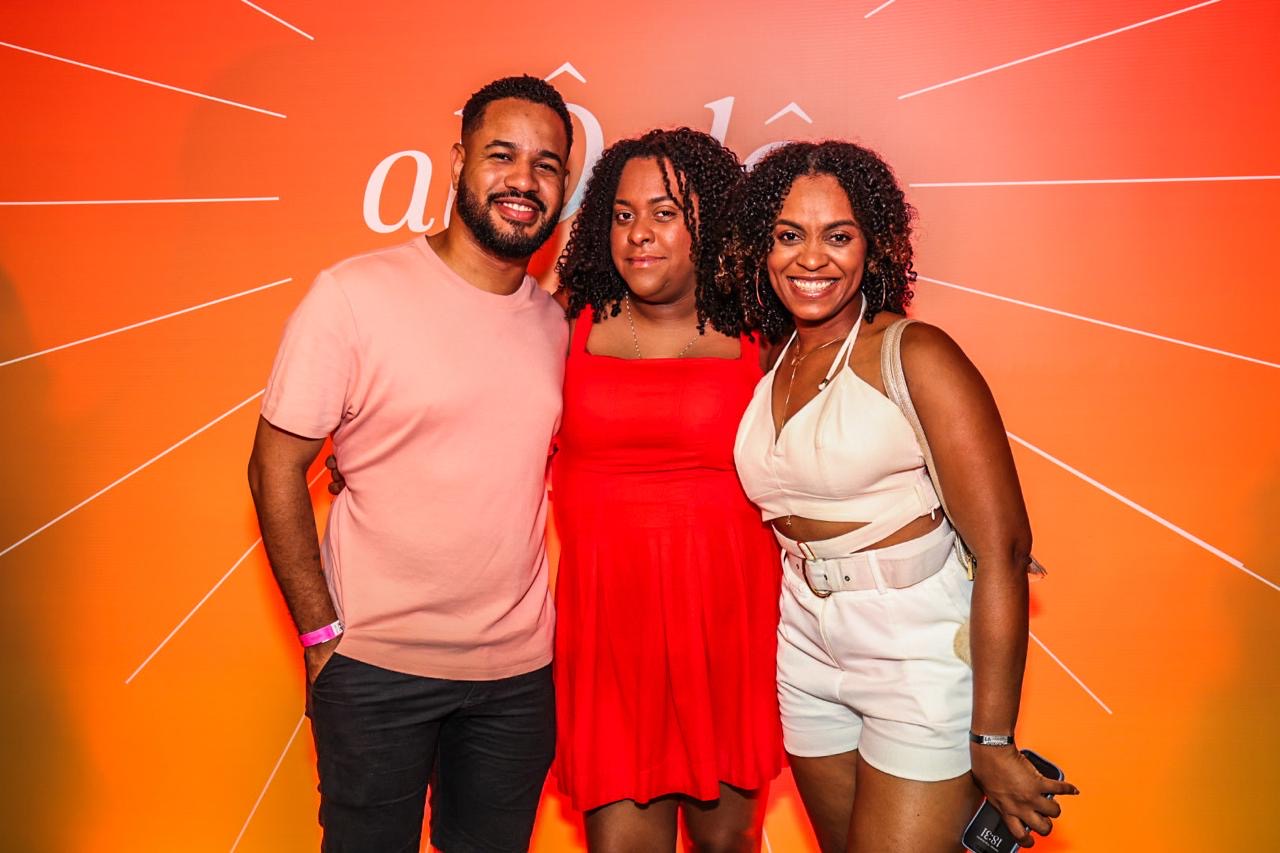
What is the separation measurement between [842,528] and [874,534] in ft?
0.22

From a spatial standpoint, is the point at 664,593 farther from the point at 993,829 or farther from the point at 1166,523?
the point at 1166,523

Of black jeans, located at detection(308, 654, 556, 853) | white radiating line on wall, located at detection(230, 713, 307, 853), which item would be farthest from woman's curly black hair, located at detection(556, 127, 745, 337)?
white radiating line on wall, located at detection(230, 713, 307, 853)

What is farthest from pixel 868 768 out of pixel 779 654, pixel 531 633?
pixel 531 633

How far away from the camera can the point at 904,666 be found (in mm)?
1896

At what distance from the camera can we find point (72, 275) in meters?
2.95

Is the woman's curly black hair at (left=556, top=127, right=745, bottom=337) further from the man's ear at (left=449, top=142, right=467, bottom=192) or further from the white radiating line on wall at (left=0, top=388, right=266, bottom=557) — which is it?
the white radiating line on wall at (left=0, top=388, right=266, bottom=557)

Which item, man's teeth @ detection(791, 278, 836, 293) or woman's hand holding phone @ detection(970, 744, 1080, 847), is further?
man's teeth @ detection(791, 278, 836, 293)

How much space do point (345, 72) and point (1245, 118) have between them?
8.17 ft

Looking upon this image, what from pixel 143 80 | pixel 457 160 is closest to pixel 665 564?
pixel 457 160

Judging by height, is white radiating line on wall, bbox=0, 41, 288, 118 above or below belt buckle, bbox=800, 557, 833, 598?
above

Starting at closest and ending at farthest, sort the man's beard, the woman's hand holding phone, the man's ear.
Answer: the woman's hand holding phone, the man's beard, the man's ear

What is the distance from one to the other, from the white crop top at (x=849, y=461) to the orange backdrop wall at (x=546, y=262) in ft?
Answer: 3.13

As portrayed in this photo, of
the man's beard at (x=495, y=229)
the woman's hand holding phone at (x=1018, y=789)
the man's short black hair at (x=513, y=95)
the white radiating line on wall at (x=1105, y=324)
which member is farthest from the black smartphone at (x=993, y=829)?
the man's short black hair at (x=513, y=95)

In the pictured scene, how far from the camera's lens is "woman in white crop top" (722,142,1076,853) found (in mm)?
1817
